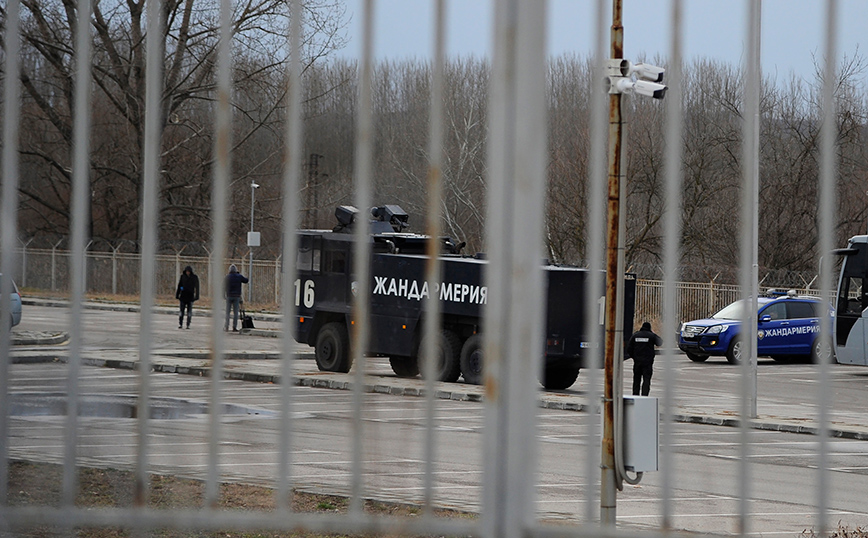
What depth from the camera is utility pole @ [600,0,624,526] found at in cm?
426

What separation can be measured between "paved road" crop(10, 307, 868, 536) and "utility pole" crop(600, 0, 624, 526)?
0.25 m

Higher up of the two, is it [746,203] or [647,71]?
[647,71]

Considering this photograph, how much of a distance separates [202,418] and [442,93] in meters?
9.48

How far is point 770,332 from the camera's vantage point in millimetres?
27531

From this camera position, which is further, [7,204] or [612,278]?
[612,278]

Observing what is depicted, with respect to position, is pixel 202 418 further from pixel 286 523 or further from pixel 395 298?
pixel 286 523

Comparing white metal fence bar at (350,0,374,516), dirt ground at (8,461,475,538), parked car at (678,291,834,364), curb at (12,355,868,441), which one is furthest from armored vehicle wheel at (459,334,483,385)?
white metal fence bar at (350,0,374,516)

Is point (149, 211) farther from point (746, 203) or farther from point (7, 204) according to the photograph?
point (746, 203)

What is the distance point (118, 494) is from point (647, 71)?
2.88 m

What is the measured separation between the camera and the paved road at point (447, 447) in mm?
4355

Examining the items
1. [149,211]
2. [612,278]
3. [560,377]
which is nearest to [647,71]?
[612,278]

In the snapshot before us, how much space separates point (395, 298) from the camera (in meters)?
17.4

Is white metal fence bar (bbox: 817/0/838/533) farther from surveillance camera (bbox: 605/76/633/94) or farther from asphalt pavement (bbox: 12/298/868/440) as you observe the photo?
asphalt pavement (bbox: 12/298/868/440)

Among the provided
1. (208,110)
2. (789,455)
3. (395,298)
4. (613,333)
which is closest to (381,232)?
(395,298)
